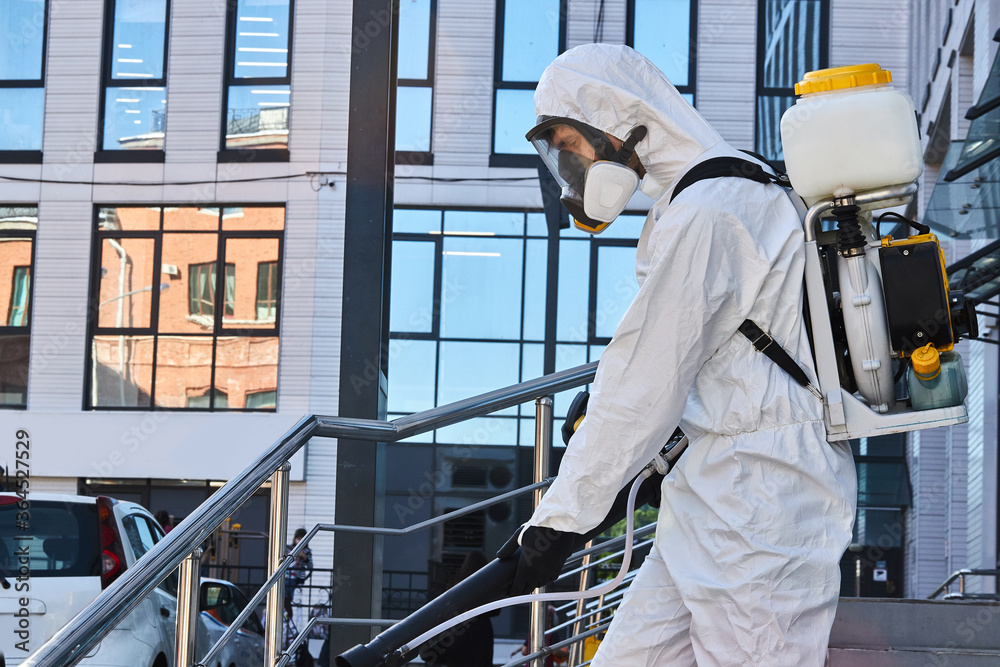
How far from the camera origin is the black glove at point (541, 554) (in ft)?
Result: 6.35

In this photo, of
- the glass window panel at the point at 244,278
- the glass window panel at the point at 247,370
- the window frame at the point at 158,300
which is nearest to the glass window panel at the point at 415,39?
the window frame at the point at 158,300

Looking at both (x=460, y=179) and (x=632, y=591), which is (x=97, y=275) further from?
(x=632, y=591)

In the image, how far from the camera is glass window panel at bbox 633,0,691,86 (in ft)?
51.4

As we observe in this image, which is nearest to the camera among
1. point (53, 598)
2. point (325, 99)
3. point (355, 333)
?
point (355, 333)

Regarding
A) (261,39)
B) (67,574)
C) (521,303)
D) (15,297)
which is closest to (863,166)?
(67,574)

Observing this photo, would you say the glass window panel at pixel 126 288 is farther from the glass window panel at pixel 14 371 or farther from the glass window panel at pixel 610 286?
the glass window panel at pixel 610 286

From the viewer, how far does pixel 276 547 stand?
2.94 metres

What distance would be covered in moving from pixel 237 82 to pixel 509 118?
153 inches

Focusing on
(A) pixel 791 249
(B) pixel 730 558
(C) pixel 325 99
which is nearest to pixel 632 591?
(B) pixel 730 558

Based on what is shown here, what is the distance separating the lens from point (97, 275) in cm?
1612

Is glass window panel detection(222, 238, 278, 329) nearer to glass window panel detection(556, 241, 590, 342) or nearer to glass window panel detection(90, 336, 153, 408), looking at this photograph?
glass window panel detection(90, 336, 153, 408)

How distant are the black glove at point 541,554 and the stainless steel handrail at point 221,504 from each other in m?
0.66

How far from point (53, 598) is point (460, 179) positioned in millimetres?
10928

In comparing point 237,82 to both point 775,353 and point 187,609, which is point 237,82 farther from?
point 775,353
